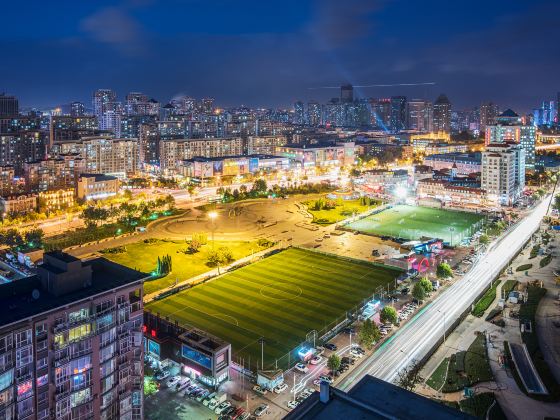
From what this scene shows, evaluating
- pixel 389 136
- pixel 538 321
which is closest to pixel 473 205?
pixel 538 321

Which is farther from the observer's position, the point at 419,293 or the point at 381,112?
the point at 381,112

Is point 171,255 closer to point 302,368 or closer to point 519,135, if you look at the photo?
point 302,368

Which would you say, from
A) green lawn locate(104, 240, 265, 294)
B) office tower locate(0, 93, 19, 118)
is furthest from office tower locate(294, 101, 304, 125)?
green lawn locate(104, 240, 265, 294)

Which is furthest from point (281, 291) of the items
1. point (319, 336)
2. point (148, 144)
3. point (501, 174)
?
point (148, 144)

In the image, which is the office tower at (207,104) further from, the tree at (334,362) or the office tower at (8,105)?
the tree at (334,362)

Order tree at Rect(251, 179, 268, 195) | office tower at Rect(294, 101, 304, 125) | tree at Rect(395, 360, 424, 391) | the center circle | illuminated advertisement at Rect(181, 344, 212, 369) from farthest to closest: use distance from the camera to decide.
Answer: office tower at Rect(294, 101, 304, 125), tree at Rect(251, 179, 268, 195), the center circle, illuminated advertisement at Rect(181, 344, 212, 369), tree at Rect(395, 360, 424, 391)

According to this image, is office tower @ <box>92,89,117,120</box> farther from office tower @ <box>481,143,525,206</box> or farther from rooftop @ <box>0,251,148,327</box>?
rooftop @ <box>0,251,148,327</box>

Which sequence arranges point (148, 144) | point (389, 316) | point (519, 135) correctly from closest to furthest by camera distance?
point (389, 316) → point (519, 135) → point (148, 144)

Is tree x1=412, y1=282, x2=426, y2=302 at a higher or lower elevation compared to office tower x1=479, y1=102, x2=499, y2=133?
lower
